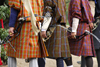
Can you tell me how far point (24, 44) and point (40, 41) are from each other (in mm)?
263

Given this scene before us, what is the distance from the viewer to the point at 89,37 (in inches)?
132

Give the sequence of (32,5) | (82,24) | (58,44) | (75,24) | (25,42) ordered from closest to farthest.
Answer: (25,42) < (32,5) < (58,44) < (75,24) < (82,24)

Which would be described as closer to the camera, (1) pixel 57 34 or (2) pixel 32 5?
(2) pixel 32 5

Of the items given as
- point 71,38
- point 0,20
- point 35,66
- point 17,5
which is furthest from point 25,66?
point 17,5

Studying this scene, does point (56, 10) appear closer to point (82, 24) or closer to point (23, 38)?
point (82, 24)

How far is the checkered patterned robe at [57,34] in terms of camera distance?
2.94 m

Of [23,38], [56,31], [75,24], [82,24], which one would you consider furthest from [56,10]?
[23,38]

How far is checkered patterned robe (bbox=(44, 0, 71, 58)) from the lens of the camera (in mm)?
2939

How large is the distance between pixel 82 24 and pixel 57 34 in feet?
2.17

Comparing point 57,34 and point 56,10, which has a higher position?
point 56,10

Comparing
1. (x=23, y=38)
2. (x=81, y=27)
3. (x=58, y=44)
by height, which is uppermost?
(x=81, y=27)

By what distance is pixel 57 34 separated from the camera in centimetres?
296

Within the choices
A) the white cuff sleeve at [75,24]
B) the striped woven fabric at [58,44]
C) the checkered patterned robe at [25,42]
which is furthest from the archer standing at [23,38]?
the white cuff sleeve at [75,24]

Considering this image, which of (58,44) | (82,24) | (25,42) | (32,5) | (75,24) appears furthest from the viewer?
(82,24)
